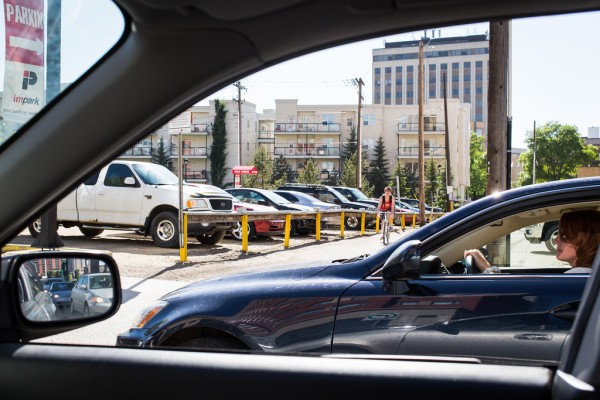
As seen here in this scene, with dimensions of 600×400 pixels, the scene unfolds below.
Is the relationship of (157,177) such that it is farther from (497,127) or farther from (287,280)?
(287,280)

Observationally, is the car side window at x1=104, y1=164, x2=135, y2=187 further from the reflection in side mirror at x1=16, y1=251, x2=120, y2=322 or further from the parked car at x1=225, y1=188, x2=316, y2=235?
the parked car at x1=225, y1=188, x2=316, y2=235

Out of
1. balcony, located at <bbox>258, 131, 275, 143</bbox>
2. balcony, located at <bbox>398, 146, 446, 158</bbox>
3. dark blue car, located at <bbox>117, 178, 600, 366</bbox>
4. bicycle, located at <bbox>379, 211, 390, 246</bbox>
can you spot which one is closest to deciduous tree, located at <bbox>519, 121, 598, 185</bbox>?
dark blue car, located at <bbox>117, 178, 600, 366</bbox>

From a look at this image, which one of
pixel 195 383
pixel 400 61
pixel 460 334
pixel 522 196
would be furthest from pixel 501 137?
pixel 195 383

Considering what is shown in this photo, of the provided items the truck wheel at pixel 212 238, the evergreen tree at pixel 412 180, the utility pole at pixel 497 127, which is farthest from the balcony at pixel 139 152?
the evergreen tree at pixel 412 180

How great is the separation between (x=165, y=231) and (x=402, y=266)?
11.0 metres

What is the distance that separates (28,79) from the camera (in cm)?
190

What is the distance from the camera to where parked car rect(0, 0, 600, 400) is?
1.50m

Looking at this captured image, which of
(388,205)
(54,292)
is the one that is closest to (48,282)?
(54,292)

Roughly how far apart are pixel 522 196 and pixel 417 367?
2.06 m

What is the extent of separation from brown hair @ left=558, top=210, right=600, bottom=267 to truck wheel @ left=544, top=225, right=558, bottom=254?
0.60 feet

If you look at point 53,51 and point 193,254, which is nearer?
point 53,51

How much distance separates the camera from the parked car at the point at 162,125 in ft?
4.94

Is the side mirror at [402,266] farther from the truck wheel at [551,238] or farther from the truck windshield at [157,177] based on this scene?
the truck windshield at [157,177]

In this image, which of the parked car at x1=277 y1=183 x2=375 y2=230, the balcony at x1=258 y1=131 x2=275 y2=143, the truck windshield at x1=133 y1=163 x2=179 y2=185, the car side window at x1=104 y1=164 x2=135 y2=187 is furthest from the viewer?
the parked car at x1=277 y1=183 x2=375 y2=230
